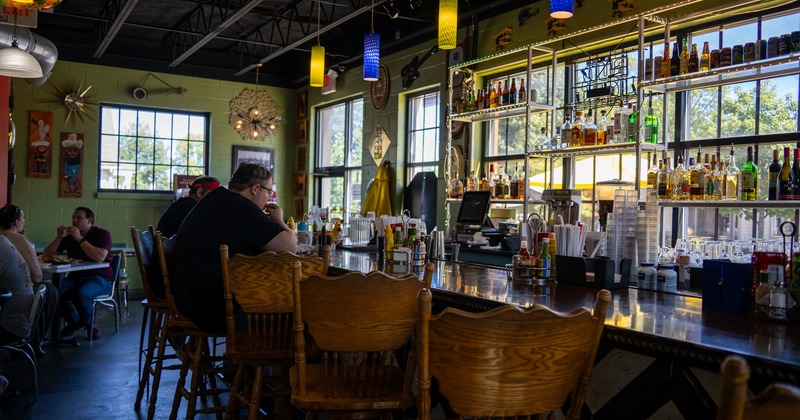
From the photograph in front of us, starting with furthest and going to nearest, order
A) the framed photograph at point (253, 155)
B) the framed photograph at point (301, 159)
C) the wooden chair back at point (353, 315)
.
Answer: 1. the framed photograph at point (301, 159)
2. the framed photograph at point (253, 155)
3. the wooden chair back at point (353, 315)

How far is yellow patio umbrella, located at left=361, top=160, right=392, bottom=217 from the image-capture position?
805 cm

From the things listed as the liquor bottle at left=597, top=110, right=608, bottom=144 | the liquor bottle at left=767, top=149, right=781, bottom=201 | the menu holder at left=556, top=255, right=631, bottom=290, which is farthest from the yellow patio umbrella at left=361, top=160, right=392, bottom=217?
the menu holder at left=556, top=255, right=631, bottom=290

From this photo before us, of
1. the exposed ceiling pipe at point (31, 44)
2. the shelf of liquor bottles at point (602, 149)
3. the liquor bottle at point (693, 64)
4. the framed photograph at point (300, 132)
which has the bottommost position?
the shelf of liquor bottles at point (602, 149)

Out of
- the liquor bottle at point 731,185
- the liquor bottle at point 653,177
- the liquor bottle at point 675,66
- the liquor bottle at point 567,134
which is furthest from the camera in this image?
the liquor bottle at point 567,134

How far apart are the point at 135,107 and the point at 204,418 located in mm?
6940

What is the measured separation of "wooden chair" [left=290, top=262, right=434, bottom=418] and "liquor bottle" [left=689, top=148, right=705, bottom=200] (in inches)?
109

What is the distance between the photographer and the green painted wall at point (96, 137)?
8.94 metres

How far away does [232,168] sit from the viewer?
33.8 ft

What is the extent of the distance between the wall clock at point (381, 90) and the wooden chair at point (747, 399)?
7.50 metres

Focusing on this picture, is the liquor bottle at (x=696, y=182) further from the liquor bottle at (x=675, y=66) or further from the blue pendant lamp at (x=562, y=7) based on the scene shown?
the blue pendant lamp at (x=562, y=7)

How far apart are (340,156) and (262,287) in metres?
7.22

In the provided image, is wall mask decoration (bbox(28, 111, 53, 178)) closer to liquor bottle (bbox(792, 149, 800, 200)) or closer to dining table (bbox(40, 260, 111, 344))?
dining table (bbox(40, 260, 111, 344))

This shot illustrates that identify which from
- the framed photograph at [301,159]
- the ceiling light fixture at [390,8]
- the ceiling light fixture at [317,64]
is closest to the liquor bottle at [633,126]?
the ceiling light fixture at [317,64]

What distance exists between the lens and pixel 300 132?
1063cm
